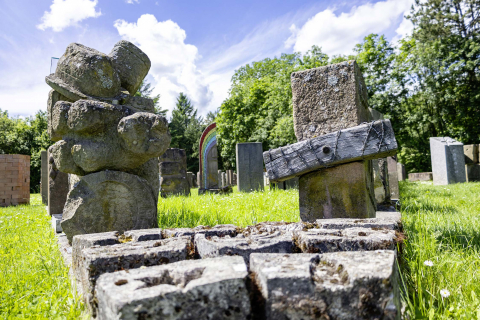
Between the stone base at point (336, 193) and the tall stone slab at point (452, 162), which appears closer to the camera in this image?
the stone base at point (336, 193)

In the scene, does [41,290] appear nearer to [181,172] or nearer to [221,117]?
[181,172]

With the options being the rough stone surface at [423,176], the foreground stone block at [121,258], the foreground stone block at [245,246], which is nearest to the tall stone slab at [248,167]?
the foreground stone block at [245,246]

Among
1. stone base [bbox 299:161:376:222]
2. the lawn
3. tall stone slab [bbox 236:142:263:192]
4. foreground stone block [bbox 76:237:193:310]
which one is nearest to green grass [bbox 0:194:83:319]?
the lawn

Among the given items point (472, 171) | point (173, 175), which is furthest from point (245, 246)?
point (472, 171)

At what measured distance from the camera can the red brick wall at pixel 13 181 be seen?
470 inches

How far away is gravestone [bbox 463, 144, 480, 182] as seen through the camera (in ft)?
47.6

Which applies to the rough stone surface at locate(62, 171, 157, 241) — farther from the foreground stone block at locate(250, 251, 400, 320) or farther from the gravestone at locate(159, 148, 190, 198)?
the gravestone at locate(159, 148, 190, 198)

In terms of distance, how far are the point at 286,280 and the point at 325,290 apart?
0.14m

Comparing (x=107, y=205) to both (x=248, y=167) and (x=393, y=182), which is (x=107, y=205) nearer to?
(x=393, y=182)

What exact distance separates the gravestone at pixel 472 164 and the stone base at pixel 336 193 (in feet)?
46.6

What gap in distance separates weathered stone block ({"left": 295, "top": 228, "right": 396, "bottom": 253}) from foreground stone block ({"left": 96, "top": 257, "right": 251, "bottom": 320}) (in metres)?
0.69

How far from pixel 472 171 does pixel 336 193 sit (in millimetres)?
14708

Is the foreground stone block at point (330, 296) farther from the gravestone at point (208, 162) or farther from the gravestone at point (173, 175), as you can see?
the gravestone at point (208, 162)

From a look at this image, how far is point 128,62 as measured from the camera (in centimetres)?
425
